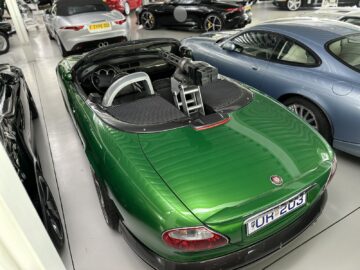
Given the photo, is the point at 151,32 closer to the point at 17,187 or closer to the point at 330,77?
the point at 330,77

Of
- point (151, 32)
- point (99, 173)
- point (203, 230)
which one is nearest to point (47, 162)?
point (99, 173)

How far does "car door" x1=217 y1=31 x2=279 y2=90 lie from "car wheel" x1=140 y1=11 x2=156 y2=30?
5295 millimetres

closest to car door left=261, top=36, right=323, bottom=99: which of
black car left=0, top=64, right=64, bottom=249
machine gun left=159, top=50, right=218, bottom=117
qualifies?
machine gun left=159, top=50, right=218, bottom=117

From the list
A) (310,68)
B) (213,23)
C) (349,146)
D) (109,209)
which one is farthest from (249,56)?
(213,23)

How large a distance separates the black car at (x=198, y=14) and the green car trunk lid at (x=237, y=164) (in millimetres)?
5907

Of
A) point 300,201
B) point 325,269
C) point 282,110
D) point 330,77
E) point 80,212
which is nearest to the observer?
point 300,201

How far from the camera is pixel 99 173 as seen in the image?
1781 mm

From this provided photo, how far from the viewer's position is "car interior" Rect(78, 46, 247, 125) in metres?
1.88

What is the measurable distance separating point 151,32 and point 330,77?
21.2 feet

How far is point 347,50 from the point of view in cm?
267

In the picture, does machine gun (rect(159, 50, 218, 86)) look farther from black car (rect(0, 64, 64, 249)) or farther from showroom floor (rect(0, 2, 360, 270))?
black car (rect(0, 64, 64, 249))

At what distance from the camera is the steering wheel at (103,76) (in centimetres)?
260

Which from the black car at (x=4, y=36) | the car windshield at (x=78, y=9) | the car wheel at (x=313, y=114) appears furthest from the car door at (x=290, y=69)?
the black car at (x=4, y=36)

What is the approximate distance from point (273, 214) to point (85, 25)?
5102mm
